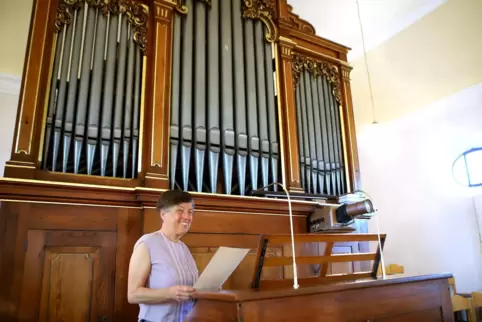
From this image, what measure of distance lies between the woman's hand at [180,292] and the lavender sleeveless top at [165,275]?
12 centimetres

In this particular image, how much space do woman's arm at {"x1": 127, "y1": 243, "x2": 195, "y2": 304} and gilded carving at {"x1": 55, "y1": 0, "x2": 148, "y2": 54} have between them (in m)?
2.24

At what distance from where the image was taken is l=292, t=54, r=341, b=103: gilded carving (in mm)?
4695

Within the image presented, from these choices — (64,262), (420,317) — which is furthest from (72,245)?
(420,317)

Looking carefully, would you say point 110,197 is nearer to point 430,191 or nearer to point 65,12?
point 65,12

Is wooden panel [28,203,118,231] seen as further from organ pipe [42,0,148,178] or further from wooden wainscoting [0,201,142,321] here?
organ pipe [42,0,148,178]

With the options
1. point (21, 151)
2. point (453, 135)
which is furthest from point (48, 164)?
point (453, 135)

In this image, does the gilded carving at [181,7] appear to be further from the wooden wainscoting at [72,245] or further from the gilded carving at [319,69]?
the wooden wainscoting at [72,245]

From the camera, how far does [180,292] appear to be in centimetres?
194

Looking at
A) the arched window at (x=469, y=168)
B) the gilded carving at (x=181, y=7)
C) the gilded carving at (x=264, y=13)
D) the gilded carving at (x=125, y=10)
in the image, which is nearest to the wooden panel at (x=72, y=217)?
the gilded carving at (x=125, y=10)

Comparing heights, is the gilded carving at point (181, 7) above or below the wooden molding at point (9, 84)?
above

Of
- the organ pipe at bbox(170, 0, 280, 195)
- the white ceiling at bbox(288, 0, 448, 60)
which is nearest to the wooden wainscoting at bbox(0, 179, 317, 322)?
the organ pipe at bbox(170, 0, 280, 195)

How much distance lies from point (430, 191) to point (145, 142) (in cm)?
408

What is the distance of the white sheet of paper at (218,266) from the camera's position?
2.03 m

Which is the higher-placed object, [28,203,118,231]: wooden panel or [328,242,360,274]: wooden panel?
[28,203,118,231]: wooden panel
